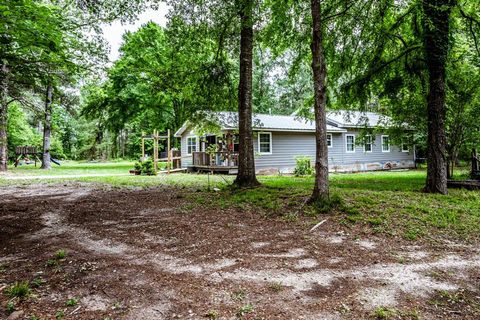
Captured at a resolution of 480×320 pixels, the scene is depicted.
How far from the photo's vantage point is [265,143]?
18188mm

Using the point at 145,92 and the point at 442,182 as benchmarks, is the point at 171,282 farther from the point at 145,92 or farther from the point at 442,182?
the point at 145,92

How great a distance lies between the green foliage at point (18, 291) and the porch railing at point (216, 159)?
13659 mm

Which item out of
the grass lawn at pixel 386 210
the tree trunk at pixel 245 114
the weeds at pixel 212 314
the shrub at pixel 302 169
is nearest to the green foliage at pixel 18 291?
the weeds at pixel 212 314

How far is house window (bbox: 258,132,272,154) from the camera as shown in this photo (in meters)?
18.0

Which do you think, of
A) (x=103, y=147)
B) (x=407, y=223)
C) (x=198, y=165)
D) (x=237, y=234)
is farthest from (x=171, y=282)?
(x=103, y=147)

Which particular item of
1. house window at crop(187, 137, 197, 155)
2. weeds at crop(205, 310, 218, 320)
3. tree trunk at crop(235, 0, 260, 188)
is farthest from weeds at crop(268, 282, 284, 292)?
house window at crop(187, 137, 197, 155)

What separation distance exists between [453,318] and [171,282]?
8.71ft

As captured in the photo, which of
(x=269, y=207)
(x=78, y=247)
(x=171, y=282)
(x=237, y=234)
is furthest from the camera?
(x=269, y=207)

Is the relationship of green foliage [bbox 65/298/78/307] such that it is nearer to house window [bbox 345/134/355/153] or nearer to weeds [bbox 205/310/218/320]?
weeds [bbox 205/310/218/320]

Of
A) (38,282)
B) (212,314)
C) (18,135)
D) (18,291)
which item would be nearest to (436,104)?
(212,314)

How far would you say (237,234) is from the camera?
4.95 meters

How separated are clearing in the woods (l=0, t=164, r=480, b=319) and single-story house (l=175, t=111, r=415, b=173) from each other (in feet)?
30.3

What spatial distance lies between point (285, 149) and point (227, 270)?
1590cm

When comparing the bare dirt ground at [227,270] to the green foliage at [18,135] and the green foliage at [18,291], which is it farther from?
the green foliage at [18,135]
